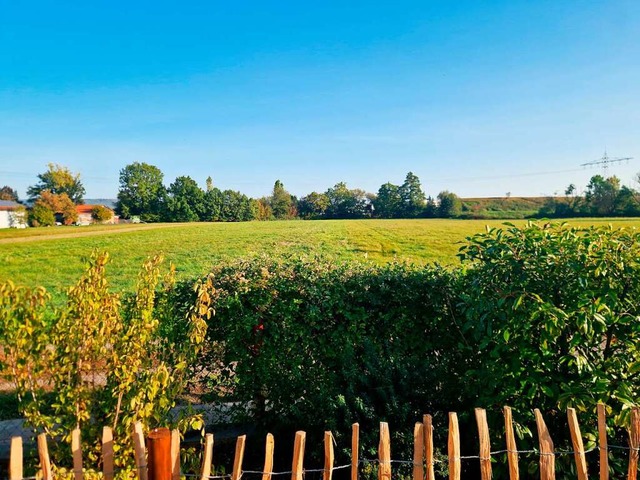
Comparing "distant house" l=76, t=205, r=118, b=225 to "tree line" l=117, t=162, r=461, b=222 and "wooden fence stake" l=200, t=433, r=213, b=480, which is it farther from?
"wooden fence stake" l=200, t=433, r=213, b=480

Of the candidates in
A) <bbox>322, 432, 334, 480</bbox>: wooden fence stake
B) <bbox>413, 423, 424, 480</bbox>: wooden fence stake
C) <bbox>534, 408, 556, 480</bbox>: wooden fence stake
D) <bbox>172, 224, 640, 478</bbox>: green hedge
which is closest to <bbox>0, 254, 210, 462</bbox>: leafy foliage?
<bbox>322, 432, 334, 480</bbox>: wooden fence stake

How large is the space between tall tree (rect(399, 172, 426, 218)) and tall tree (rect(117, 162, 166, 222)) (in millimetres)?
52237

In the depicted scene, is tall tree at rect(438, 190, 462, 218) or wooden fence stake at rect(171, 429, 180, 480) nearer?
wooden fence stake at rect(171, 429, 180, 480)

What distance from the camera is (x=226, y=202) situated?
93438 millimetres

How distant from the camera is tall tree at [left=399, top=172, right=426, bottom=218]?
89062mm

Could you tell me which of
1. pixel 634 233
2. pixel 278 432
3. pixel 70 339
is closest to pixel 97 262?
pixel 70 339

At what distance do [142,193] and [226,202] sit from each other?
61.8 feet

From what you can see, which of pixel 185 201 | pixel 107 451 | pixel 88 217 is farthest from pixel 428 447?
pixel 88 217

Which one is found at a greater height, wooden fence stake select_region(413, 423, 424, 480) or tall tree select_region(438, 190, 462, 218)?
tall tree select_region(438, 190, 462, 218)

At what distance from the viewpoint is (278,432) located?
4.20 metres

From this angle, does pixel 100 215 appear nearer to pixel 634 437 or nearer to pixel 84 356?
pixel 84 356

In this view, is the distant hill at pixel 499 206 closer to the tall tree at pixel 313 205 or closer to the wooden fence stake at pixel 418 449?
the tall tree at pixel 313 205

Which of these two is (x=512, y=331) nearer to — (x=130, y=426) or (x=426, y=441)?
(x=426, y=441)

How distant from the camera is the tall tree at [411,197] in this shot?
89.1m
